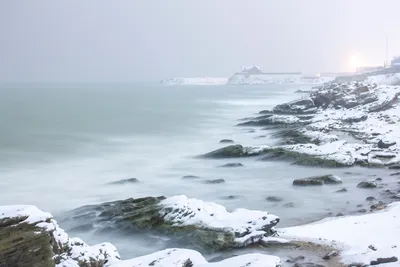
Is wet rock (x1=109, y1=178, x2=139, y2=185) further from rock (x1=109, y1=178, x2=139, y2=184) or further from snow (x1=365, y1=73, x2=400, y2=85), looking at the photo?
snow (x1=365, y1=73, x2=400, y2=85)

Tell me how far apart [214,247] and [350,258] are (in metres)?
2.70

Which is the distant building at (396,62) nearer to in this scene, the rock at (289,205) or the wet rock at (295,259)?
the rock at (289,205)

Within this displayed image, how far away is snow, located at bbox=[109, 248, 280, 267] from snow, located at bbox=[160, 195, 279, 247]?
6.55ft

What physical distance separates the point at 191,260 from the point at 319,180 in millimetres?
9823

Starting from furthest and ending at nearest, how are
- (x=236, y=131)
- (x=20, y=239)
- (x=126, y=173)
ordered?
(x=236, y=131)
(x=126, y=173)
(x=20, y=239)

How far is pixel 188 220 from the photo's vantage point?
1111 cm

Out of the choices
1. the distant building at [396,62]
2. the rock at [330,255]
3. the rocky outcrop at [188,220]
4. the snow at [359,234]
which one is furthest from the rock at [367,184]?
the distant building at [396,62]

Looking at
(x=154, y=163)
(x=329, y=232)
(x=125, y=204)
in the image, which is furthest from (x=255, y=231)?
(x=154, y=163)

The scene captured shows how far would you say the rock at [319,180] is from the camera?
55.1 feet

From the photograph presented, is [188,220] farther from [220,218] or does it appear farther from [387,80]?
[387,80]

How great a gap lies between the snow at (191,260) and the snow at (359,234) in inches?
74.6

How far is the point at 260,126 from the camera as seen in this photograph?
3884 centimetres

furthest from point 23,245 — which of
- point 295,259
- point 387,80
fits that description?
point 387,80

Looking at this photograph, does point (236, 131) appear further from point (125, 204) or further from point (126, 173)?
point (125, 204)
